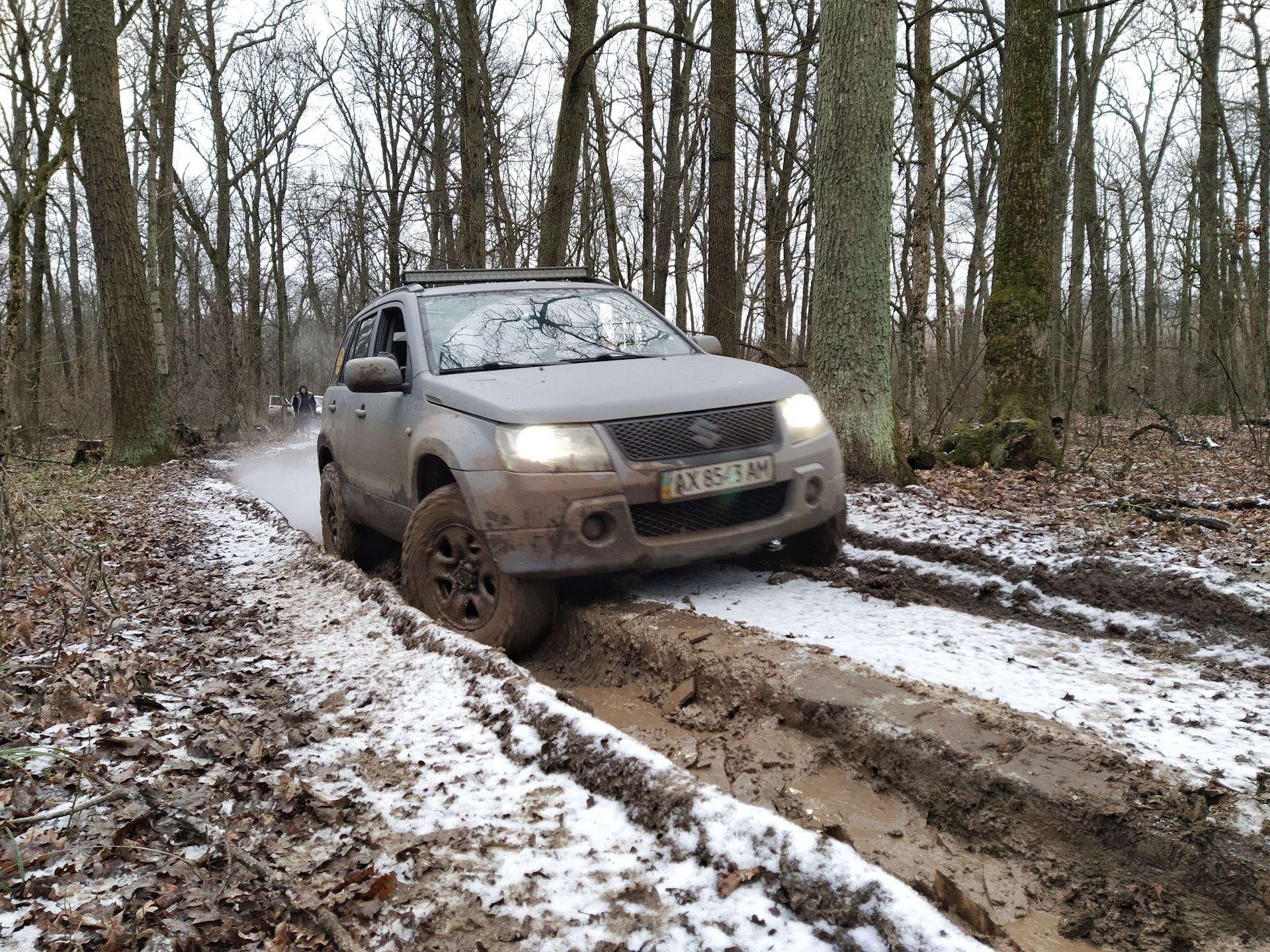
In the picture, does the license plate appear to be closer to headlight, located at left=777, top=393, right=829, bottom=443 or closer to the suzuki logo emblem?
the suzuki logo emblem

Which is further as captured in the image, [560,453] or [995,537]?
[995,537]

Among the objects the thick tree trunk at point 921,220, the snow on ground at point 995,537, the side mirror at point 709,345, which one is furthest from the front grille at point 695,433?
the thick tree trunk at point 921,220

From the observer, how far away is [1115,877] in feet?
7.00

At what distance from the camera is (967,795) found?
2434 millimetres

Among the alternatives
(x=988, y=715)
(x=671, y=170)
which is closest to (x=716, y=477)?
(x=988, y=715)

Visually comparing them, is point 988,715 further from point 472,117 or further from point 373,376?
point 472,117

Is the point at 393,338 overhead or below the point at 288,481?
overhead

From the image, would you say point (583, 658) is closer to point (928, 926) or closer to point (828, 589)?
point (828, 589)

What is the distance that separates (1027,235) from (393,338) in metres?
A: 7.49

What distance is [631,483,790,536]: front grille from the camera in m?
3.88

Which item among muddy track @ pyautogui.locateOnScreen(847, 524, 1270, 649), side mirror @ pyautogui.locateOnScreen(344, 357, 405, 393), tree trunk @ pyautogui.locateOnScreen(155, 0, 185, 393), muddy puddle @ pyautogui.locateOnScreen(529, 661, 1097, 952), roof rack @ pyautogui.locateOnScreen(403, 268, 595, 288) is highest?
tree trunk @ pyautogui.locateOnScreen(155, 0, 185, 393)

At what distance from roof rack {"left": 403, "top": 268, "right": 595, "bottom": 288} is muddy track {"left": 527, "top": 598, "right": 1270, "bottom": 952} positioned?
10.7 ft

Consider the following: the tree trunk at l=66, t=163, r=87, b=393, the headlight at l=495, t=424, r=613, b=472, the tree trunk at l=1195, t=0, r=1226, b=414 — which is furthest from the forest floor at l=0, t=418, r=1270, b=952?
the tree trunk at l=66, t=163, r=87, b=393

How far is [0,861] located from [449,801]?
1128 millimetres
